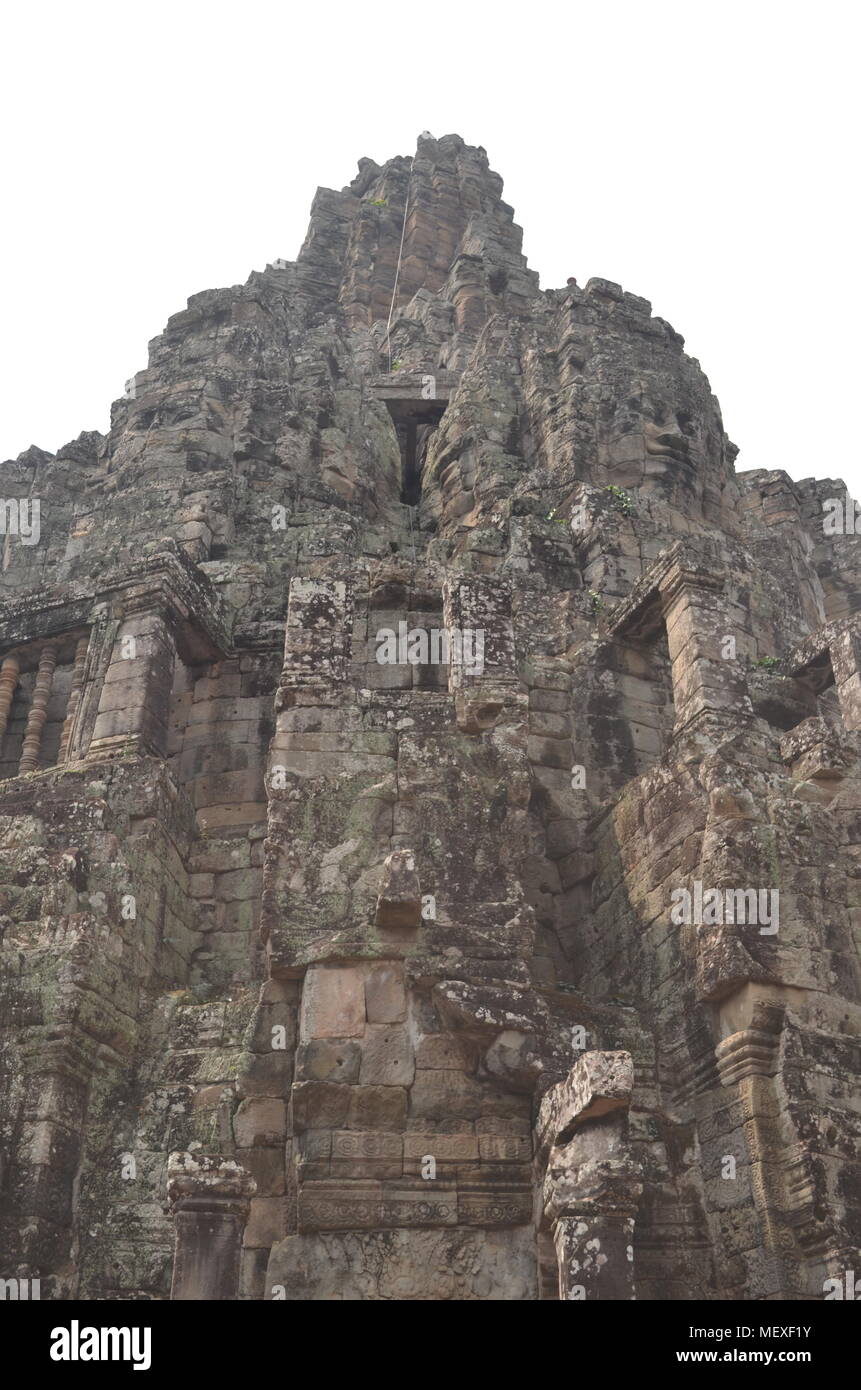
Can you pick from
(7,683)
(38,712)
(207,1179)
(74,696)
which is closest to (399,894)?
(207,1179)

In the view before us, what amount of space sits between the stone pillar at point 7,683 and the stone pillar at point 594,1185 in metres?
9.53

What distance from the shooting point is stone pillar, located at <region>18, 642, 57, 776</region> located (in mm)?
14625

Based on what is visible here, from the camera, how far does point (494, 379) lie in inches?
994

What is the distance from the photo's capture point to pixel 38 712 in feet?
49.2

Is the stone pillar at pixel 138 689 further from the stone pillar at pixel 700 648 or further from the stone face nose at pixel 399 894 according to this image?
the stone pillar at pixel 700 648

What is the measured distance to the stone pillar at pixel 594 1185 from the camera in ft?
25.5

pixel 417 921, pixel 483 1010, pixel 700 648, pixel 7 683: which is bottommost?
pixel 483 1010

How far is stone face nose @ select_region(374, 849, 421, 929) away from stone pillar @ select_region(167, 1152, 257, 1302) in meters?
2.54

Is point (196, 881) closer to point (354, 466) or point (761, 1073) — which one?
point (761, 1073)

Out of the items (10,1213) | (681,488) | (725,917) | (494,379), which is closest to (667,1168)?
(725,917)

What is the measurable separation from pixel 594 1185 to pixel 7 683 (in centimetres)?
1059

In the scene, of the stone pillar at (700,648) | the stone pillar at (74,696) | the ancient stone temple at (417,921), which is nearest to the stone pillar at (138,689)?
the ancient stone temple at (417,921)

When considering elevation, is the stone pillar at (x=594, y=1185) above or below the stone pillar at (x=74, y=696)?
below

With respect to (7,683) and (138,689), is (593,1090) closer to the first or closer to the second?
(138,689)
